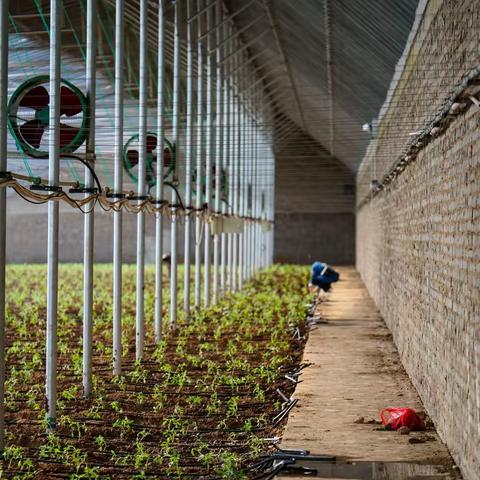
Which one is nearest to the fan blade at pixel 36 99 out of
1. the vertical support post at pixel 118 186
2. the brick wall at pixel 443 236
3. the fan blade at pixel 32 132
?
the fan blade at pixel 32 132

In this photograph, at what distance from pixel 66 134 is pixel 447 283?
12.9 ft

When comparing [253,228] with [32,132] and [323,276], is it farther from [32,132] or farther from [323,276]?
[32,132]

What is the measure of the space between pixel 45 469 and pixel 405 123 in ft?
18.7

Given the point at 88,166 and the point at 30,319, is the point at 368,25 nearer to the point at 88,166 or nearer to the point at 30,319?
the point at 88,166

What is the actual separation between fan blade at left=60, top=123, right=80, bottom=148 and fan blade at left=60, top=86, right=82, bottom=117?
23 cm

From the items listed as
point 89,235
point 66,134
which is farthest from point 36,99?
point 89,235

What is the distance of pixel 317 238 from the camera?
35.8 metres

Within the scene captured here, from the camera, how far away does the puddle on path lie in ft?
17.9

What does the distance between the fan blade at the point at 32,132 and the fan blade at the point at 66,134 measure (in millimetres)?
256

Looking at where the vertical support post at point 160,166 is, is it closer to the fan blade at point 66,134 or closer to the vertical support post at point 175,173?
the vertical support post at point 175,173

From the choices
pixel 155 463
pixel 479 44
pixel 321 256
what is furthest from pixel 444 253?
pixel 321 256

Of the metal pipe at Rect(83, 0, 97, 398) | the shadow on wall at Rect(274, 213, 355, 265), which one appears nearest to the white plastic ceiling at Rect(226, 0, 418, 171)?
the metal pipe at Rect(83, 0, 97, 398)

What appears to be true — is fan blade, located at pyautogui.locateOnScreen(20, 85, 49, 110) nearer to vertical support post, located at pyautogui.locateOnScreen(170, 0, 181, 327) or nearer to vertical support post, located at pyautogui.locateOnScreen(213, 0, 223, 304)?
vertical support post, located at pyautogui.locateOnScreen(170, 0, 181, 327)

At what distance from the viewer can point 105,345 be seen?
38.5 feet
